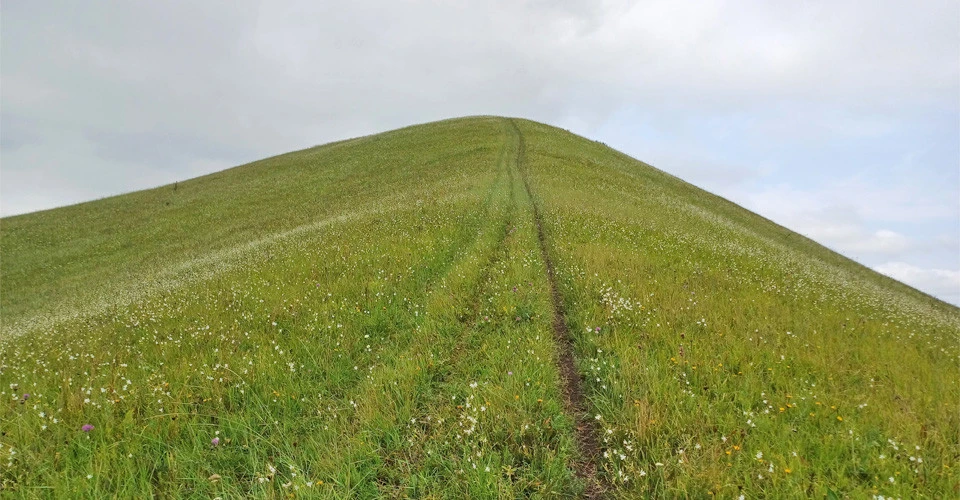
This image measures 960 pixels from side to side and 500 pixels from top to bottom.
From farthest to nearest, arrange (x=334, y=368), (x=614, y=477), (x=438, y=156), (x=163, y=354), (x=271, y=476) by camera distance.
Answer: (x=438, y=156) < (x=163, y=354) < (x=334, y=368) < (x=271, y=476) < (x=614, y=477)

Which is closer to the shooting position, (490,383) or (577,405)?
(577,405)

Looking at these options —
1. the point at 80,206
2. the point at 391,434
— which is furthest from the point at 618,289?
the point at 80,206

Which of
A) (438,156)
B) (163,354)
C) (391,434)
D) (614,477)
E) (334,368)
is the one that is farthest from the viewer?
(438,156)

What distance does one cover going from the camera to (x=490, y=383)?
5.51m

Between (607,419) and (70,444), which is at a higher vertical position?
(607,419)

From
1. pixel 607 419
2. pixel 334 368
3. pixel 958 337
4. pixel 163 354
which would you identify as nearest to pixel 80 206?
pixel 163 354

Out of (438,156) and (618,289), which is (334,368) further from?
(438,156)

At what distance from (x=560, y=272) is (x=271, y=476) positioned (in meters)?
7.79

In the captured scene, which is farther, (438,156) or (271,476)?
(438,156)

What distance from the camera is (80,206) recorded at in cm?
4838

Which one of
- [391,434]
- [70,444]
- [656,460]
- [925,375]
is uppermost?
[925,375]

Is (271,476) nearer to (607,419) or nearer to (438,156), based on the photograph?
(607,419)

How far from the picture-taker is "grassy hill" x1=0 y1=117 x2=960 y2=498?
165 inches

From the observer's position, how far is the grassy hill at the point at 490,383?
4180mm
